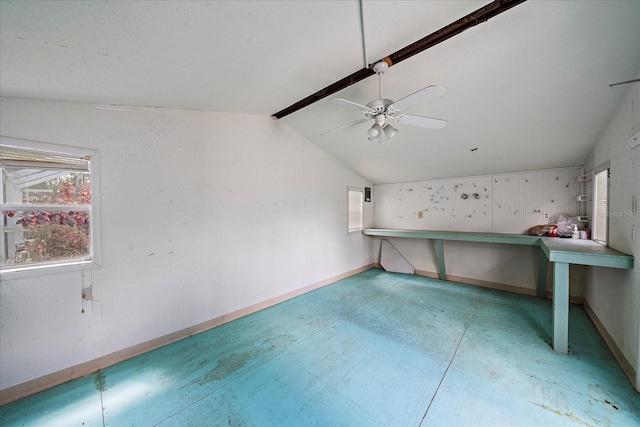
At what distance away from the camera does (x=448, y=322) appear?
9.99ft

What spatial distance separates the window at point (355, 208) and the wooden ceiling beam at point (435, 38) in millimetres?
2827

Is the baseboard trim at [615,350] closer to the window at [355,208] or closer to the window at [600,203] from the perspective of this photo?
the window at [600,203]

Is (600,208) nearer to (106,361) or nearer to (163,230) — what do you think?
(163,230)

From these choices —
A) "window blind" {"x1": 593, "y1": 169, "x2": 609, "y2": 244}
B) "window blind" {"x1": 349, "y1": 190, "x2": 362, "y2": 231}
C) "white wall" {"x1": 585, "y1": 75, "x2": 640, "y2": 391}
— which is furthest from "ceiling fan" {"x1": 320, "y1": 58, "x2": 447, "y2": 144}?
"window blind" {"x1": 349, "y1": 190, "x2": 362, "y2": 231}

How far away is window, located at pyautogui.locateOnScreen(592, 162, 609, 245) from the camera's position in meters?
2.67

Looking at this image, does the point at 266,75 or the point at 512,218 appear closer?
the point at 266,75

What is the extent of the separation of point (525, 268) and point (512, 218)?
0.90 meters

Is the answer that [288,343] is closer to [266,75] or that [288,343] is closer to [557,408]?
[557,408]

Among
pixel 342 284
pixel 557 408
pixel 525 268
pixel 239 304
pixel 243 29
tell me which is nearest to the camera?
pixel 243 29

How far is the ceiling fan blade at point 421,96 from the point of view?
5.38 feet

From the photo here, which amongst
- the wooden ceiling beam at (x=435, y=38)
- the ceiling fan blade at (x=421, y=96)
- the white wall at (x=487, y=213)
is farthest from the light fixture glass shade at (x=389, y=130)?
the white wall at (x=487, y=213)

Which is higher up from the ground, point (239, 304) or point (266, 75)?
point (266, 75)

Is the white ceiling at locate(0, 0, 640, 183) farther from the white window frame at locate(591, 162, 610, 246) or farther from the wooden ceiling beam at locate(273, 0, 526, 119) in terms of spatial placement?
the white window frame at locate(591, 162, 610, 246)

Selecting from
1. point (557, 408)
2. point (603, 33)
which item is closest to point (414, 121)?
point (603, 33)
